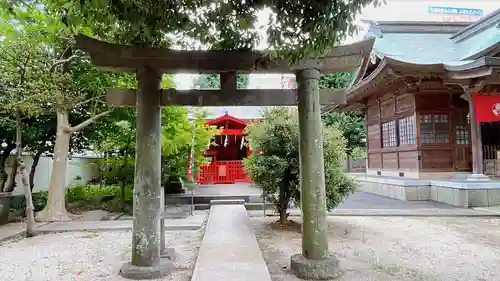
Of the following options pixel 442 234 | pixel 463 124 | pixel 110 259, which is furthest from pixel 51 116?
pixel 463 124

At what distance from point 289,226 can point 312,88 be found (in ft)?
12.6

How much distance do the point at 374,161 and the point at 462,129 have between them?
4.29 m

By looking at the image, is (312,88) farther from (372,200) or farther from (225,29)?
(372,200)

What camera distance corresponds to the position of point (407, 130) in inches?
488

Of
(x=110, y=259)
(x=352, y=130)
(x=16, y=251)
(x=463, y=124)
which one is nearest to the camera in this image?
(x=110, y=259)

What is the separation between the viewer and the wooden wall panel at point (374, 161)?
14.9 meters

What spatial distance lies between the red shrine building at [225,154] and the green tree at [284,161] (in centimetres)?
789

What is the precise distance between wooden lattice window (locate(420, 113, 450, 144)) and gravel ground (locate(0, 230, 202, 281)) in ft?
27.9

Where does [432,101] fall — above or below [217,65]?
above

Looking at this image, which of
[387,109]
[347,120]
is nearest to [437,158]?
[387,109]

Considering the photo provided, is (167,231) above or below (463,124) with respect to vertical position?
below

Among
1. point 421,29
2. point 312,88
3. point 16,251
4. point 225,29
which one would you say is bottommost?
point 16,251

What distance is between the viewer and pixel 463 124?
11.7m

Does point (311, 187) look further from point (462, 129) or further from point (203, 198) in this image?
point (462, 129)
